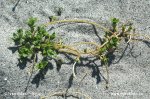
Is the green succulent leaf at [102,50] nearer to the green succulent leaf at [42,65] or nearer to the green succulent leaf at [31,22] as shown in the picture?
the green succulent leaf at [42,65]

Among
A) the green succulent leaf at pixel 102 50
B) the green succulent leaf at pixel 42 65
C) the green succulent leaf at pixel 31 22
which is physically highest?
the green succulent leaf at pixel 31 22

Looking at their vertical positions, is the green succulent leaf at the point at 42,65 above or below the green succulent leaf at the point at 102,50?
below

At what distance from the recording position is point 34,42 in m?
4.36

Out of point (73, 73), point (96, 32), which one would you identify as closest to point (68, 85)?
point (73, 73)

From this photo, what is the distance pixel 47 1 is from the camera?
4.53 meters

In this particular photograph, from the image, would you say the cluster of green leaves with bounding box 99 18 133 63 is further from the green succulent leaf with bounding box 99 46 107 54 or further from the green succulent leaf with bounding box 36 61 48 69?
the green succulent leaf with bounding box 36 61 48 69

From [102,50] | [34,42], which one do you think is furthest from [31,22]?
[102,50]

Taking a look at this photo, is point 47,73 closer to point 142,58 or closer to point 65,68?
point 65,68

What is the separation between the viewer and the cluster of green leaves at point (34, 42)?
171 inches

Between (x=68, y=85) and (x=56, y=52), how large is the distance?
0.32 m

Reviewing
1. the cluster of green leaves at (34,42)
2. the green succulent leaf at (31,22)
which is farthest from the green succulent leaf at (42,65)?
the green succulent leaf at (31,22)

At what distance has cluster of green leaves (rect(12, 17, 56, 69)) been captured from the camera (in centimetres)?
434

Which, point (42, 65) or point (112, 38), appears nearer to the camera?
point (42, 65)

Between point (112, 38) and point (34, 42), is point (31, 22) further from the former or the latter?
point (112, 38)
